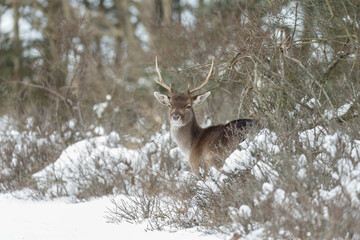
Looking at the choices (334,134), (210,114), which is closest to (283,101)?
(334,134)

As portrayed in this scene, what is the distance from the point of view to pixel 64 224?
705 cm

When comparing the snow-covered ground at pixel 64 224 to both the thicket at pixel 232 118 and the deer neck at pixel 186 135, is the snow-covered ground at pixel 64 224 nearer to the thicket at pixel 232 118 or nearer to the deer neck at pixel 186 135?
the thicket at pixel 232 118

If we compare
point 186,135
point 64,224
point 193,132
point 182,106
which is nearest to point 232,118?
point 193,132

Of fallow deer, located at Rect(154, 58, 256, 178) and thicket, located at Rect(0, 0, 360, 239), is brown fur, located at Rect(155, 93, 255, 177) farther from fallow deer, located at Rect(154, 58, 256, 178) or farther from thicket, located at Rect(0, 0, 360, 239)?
thicket, located at Rect(0, 0, 360, 239)

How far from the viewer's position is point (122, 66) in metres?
13.2

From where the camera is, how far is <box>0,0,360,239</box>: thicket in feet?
14.9

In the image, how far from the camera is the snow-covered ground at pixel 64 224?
5969mm

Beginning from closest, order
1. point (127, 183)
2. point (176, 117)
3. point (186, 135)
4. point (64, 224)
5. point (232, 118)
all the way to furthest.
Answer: point (64, 224) → point (176, 117) → point (186, 135) → point (232, 118) → point (127, 183)

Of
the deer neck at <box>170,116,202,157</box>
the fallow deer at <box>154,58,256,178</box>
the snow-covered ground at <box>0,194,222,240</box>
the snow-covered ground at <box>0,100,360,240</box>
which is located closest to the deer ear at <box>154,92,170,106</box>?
the fallow deer at <box>154,58,256,178</box>

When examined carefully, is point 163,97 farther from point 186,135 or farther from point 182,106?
point 186,135

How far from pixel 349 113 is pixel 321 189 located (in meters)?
2.20

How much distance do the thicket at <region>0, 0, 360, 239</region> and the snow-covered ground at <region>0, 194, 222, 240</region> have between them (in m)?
0.23

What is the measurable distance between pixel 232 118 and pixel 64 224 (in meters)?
3.58

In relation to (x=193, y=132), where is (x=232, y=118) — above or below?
above
